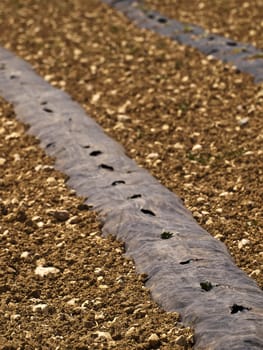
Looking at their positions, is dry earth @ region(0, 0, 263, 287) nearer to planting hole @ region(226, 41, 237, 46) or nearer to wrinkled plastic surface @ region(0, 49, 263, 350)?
wrinkled plastic surface @ region(0, 49, 263, 350)

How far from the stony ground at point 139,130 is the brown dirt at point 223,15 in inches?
14.6

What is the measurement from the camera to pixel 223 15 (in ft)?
45.7

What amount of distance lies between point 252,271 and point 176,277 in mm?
720

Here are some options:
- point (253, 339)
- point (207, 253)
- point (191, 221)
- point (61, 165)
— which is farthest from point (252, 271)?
point (61, 165)

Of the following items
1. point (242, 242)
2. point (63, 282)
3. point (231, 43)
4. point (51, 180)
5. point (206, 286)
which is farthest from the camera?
point (231, 43)

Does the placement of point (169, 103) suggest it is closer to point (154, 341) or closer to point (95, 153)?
point (95, 153)

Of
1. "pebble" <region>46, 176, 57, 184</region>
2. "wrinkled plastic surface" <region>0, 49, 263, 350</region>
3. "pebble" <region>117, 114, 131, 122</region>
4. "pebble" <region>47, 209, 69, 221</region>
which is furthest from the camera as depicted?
"pebble" <region>117, 114, 131, 122</region>

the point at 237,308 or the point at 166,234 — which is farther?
the point at 166,234

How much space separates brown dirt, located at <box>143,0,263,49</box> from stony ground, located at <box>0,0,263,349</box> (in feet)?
1.22

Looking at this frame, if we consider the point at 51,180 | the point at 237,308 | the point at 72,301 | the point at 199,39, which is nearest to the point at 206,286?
the point at 237,308

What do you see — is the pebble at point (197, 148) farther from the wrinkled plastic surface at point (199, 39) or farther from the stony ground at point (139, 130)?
the wrinkled plastic surface at point (199, 39)

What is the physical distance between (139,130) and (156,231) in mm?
2924

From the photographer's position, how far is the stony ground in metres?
5.87

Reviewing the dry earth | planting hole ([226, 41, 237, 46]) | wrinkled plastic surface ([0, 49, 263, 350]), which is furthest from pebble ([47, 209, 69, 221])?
planting hole ([226, 41, 237, 46])
